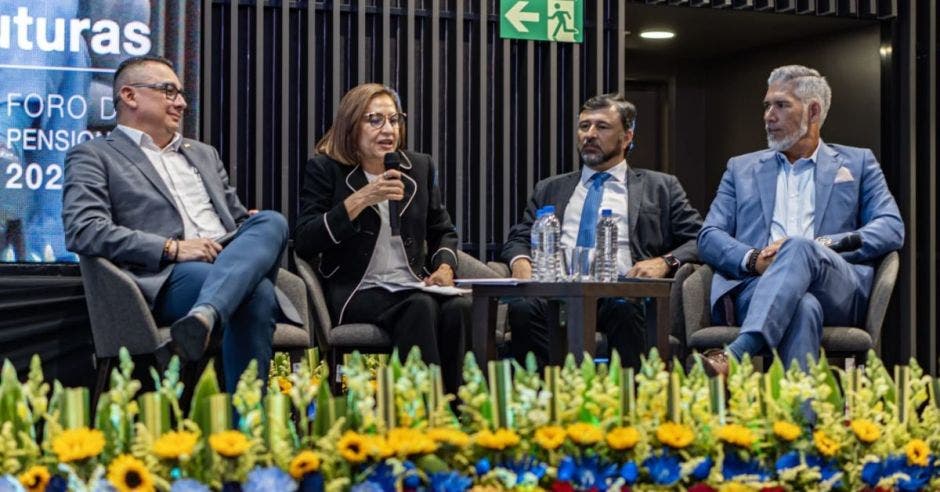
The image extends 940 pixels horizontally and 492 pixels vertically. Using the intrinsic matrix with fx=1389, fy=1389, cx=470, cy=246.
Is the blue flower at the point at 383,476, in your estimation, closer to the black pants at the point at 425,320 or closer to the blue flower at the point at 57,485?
the blue flower at the point at 57,485

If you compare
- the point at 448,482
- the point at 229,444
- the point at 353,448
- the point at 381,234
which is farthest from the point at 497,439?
the point at 381,234

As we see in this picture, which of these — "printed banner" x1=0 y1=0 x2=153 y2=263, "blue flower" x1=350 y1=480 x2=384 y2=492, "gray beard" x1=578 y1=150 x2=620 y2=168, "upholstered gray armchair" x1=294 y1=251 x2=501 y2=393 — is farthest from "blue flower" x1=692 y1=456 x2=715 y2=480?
"printed banner" x1=0 y1=0 x2=153 y2=263

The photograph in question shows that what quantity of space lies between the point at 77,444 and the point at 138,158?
244cm

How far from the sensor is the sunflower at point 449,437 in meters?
2.44

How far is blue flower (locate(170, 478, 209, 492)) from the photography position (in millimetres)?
2170

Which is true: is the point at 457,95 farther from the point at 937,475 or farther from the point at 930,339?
the point at 937,475

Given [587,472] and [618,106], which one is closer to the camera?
[587,472]

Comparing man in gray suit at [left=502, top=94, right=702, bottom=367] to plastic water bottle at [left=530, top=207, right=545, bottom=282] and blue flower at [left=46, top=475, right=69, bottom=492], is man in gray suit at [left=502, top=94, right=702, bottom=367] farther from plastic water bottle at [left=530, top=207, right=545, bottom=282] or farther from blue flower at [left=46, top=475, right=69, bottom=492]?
blue flower at [left=46, top=475, right=69, bottom=492]

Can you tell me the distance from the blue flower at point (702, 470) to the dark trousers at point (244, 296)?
1.85m

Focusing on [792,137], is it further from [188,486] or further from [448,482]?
[188,486]

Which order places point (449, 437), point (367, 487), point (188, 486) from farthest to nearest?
point (449, 437) → point (367, 487) → point (188, 486)

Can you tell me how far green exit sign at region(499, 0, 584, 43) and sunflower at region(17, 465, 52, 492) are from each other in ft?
14.5

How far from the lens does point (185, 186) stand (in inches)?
184

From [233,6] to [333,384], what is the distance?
1.90 m
